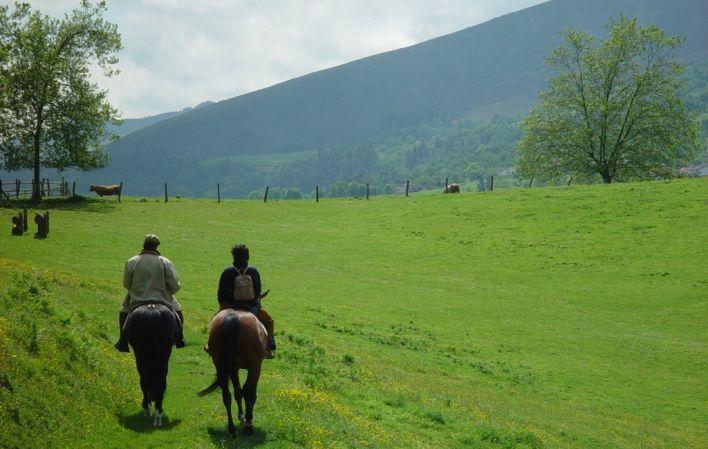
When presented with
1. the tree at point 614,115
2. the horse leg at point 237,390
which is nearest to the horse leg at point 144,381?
the horse leg at point 237,390

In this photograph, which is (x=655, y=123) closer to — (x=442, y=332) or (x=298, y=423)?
(x=442, y=332)

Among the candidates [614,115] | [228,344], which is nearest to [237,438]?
[228,344]

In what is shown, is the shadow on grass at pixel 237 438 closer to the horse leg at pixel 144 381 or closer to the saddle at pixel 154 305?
the horse leg at pixel 144 381

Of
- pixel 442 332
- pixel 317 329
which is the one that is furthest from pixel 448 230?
pixel 317 329

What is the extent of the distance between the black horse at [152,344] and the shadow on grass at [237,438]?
117cm

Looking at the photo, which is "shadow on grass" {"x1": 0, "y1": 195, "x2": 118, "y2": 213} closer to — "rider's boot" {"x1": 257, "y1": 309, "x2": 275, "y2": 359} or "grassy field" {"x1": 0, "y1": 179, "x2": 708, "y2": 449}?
"grassy field" {"x1": 0, "y1": 179, "x2": 708, "y2": 449}

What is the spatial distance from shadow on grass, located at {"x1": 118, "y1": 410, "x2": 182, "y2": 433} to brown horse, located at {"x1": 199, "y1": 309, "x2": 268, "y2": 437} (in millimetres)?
1298

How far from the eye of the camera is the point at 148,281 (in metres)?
12.9

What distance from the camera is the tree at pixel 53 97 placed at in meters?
62.0

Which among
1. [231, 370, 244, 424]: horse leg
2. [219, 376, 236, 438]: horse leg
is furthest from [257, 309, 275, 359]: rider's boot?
[219, 376, 236, 438]: horse leg

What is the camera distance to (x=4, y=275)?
65.6ft

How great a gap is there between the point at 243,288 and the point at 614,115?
7096cm

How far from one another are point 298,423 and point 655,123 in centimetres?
7178

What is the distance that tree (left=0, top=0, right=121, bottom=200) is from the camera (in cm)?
6200
